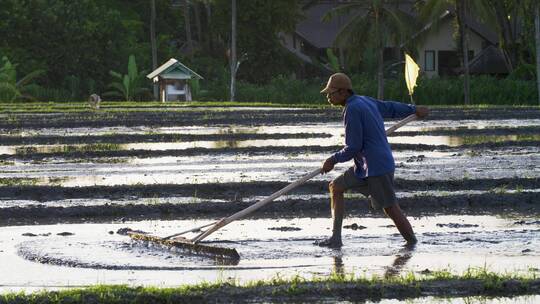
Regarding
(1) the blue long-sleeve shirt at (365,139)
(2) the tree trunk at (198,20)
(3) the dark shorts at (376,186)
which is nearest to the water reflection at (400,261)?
(3) the dark shorts at (376,186)

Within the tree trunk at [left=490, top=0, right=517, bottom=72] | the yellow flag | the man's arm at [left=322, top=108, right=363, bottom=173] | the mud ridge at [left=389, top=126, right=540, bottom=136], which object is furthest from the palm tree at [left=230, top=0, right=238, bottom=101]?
the man's arm at [left=322, top=108, right=363, bottom=173]

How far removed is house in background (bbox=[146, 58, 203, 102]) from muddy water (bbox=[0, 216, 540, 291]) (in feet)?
109

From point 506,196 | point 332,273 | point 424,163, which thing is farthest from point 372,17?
point 332,273

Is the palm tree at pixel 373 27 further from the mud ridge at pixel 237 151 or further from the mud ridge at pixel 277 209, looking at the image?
the mud ridge at pixel 277 209

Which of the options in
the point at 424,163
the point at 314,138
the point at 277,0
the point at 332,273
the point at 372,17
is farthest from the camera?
the point at 277,0

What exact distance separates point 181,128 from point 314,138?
→ 15.5ft

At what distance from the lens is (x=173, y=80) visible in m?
44.9

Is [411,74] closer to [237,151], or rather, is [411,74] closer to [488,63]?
[237,151]

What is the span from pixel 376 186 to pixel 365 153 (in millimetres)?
257

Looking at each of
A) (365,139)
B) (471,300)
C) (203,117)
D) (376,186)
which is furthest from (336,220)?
(203,117)

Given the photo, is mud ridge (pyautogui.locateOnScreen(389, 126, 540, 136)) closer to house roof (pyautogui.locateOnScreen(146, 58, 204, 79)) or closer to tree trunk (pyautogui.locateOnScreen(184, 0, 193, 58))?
house roof (pyautogui.locateOnScreen(146, 58, 204, 79))

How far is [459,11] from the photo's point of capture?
146ft

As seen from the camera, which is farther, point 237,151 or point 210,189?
point 237,151

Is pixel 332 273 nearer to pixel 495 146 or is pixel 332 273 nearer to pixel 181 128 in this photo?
pixel 495 146
